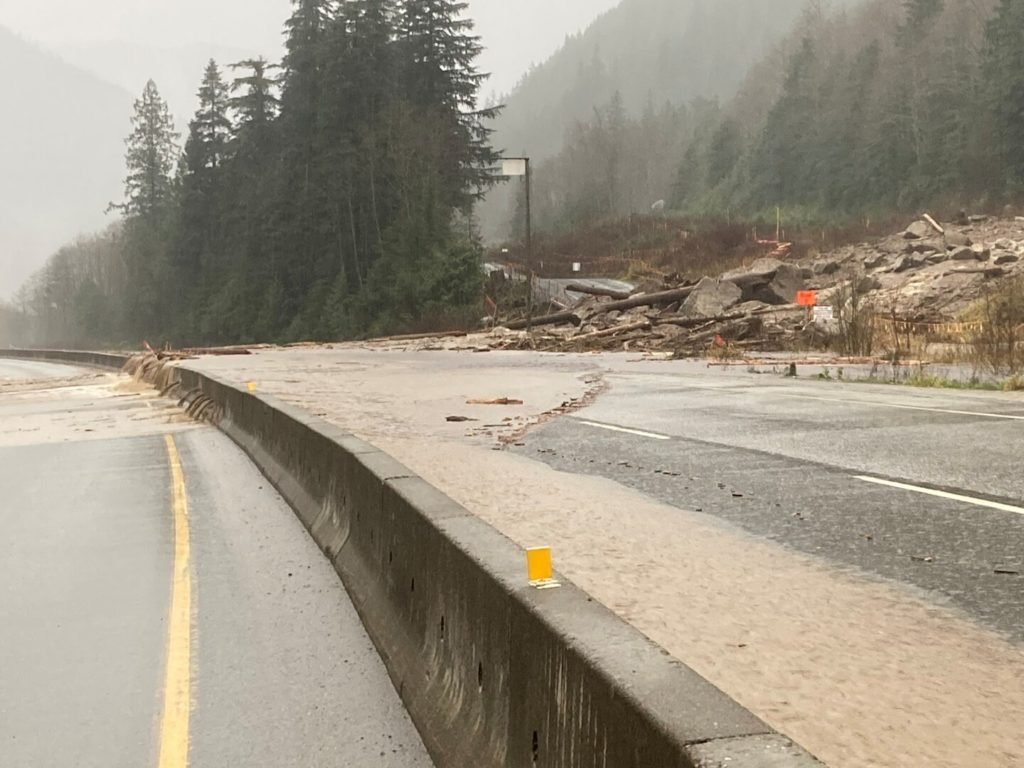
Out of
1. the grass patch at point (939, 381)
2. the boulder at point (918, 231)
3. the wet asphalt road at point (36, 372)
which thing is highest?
the boulder at point (918, 231)

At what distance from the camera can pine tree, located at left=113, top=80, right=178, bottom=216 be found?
376ft

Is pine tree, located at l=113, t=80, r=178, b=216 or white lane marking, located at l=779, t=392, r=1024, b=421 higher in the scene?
pine tree, located at l=113, t=80, r=178, b=216

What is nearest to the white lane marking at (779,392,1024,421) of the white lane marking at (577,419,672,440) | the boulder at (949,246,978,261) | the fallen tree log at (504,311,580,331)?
the white lane marking at (577,419,672,440)

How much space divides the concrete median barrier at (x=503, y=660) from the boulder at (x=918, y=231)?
4429cm

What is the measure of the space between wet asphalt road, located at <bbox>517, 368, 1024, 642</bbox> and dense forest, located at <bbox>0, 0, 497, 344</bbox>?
42.0 meters

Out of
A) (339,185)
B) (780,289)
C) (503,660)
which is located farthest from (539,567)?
(339,185)

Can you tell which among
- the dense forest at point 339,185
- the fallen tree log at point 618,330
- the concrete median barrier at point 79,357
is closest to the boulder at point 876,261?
the fallen tree log at point 618,330

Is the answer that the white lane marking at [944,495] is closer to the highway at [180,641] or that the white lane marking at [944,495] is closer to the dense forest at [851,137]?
the highway at [180,641]

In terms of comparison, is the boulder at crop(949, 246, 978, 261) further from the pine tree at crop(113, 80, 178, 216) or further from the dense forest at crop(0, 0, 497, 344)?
the pine tree at crop(113, 80, 178, 216)

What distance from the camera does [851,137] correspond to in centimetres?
10044

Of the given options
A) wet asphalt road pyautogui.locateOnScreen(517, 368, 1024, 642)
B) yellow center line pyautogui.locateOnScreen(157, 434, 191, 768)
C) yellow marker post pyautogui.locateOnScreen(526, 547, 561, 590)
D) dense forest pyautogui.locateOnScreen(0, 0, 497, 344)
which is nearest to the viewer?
yellow marker post pyautogui.locateOnScreen(526, 547, 561, 590)

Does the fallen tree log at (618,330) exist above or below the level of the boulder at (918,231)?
below

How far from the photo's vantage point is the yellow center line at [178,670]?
176 inches

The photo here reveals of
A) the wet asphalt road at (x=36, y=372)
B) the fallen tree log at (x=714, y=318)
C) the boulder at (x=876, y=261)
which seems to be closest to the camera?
the fallen tree log at (x=714, y=318)
